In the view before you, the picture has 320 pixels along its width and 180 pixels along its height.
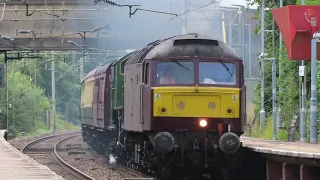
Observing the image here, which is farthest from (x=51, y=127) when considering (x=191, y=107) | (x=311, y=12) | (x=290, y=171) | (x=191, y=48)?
(x=290, y=171)

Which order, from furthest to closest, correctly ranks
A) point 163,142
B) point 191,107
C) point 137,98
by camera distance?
point 137,98
point 191,107
point 163,142

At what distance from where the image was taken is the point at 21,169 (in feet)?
62.4

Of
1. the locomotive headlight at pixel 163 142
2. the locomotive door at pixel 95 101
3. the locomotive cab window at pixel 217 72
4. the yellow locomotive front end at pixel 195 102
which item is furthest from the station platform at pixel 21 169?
the locomotive door at pixel 95 101

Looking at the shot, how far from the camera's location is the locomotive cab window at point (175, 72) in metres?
18.4

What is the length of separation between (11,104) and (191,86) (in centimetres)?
4121

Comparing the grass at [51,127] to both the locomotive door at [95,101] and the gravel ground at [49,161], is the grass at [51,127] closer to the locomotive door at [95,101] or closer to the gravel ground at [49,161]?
the gravel ground at [49,161]

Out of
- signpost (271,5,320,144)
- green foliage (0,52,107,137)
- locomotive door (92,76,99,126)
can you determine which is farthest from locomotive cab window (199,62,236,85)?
Answer: green foliage (0,52,107,137)

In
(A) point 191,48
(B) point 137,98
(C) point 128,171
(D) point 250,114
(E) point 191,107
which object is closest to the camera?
(E) point 191,107

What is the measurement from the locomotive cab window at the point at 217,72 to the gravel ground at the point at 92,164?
15.6 feet

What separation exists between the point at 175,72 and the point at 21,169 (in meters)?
4.28

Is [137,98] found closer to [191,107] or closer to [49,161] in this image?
[191,107]

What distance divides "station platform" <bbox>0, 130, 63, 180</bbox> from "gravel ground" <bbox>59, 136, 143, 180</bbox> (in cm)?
233

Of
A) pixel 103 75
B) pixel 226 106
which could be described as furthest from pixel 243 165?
pixel 103 75

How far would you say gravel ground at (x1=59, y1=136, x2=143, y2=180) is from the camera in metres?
23.2
